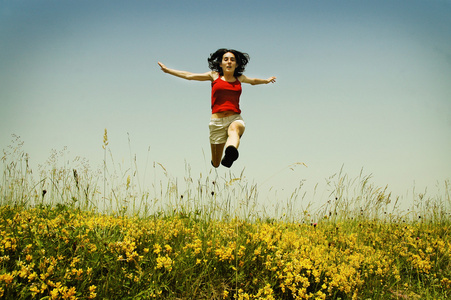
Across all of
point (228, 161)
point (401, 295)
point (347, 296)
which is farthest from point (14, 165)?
point (401, 295)

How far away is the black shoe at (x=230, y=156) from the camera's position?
5.55 meters

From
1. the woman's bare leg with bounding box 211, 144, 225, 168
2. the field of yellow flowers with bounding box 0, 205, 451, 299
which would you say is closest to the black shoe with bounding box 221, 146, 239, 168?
the woman's bare leg with bounding box 211, 144, 225, 168

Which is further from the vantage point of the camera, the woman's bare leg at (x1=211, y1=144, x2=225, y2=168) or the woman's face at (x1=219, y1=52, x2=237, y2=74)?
the woman's bare leg at (x1=211, y1=144, x2=225, y2=168)

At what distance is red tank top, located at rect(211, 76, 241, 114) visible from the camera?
6.35 m

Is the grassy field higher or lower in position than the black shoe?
lower

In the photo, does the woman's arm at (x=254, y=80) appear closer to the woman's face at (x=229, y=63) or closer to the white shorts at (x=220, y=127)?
the woman's face at (x=229, y=63)

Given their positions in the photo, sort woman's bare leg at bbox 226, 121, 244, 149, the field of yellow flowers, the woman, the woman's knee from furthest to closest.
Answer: the woman < the woman's knee < woman's bare leg at bbox 226, 121, 244, 149 < the field of yellow flowers

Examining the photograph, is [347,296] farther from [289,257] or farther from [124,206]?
[124,206]

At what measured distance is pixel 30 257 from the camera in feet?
8.96

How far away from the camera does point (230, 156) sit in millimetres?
5617

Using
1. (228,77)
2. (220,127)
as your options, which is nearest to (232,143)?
(220,127)

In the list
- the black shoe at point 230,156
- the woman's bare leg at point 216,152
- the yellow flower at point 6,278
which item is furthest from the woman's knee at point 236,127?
the yellow flower at point 6,278

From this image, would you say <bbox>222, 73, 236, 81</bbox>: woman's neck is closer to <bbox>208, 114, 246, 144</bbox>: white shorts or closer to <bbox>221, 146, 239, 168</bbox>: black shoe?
<bbox>208, 114, 246, 144</bbox>: white shorts

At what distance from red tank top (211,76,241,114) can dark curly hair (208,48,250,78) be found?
0.40 meters
